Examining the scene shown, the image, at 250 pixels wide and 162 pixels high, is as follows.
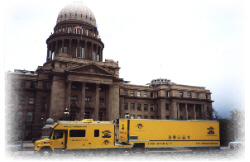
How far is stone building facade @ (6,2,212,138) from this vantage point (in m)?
45.8

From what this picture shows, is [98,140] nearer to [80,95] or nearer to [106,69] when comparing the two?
[80,95]

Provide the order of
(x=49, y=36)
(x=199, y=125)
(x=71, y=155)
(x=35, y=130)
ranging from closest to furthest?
1. (x=71, y=155)
2. (x=199, y=125)
3. (x=35, y=130)
4. (x=49, y=36)

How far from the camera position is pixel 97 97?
46.7m

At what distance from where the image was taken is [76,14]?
67438 millimetres

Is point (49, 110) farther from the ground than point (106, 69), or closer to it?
closer to it

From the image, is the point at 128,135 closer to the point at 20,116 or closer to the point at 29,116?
the point at 29,116

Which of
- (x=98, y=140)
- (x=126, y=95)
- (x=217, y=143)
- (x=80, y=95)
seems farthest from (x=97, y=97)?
(x=217, y=143)

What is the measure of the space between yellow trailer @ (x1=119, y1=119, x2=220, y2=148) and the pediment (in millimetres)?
25424

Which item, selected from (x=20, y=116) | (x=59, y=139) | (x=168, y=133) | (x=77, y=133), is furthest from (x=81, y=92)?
(x=168, y=133)

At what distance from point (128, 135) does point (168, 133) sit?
14.0ft

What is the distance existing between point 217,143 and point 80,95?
107 ft

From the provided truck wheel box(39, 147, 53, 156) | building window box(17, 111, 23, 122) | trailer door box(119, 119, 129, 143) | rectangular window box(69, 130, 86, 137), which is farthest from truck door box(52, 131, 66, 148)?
building window box(17, 111, 23, 122)

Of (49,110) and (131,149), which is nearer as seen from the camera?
(131,149)

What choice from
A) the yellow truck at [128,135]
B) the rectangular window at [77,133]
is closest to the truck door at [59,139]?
the yellow truck at [128,135]
